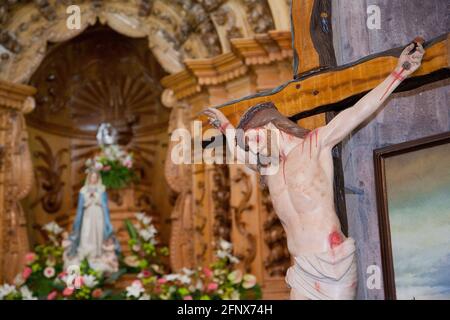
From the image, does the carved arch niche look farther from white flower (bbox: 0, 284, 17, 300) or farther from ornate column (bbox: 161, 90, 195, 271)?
white flower (bbox: 0, 284, 17, 300)

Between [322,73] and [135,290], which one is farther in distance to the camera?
[135,290]

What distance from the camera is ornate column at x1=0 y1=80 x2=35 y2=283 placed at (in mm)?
7105

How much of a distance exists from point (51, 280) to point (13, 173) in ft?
4.90

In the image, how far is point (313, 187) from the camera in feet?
8.52

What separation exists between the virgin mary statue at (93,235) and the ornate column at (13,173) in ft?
2.27

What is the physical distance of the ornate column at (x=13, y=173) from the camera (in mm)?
7105

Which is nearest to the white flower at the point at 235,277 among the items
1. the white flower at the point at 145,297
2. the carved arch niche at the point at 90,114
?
the white flower at the point at 145,297

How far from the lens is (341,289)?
250 cm

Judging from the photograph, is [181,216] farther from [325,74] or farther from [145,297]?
[325,74]

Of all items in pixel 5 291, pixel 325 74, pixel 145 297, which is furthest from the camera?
pixel 5 291

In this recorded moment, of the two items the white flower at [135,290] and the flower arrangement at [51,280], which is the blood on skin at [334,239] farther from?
the flower arrangement at [51,280]

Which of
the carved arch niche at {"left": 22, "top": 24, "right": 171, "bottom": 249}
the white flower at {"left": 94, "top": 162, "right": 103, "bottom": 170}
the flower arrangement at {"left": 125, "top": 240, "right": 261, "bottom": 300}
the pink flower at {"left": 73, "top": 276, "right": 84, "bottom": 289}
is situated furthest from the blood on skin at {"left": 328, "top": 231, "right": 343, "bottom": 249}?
the carved arch niche at {"left": 22, "top": 24, "right": 171, "bottom": 249}

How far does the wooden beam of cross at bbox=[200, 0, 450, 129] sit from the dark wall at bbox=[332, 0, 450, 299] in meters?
0.09

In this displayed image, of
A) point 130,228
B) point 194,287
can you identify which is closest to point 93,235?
point 130,228
